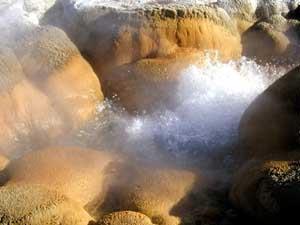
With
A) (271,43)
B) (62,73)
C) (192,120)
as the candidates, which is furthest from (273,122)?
(271,43)

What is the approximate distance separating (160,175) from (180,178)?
0.14m

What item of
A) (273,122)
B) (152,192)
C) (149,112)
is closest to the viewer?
(152,192)

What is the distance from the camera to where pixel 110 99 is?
4.73m

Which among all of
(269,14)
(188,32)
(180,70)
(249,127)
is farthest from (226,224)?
(269,14)

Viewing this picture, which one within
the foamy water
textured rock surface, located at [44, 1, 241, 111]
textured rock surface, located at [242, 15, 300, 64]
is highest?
textured rock surface, located at [44, 1, 241, 111]

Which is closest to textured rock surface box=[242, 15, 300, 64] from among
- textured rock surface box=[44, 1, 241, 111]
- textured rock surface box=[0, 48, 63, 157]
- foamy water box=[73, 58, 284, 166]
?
foamy water box=[73, 58, 284, 166]

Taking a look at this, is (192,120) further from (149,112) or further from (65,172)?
(65,172)

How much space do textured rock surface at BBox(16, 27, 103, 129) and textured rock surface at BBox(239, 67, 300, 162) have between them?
149 cm

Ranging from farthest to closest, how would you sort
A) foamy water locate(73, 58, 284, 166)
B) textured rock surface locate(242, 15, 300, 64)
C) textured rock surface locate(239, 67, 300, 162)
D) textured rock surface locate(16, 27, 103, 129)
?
textured rock surface locate(242, 15, 300, 64)
textured rock surface locate(16, 27, 103, 129)
foamy water locate(73, 58, 284, 166)
textured rock surface locate(239, 67, 300, 162)

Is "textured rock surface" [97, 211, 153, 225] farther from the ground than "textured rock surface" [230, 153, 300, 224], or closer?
closer

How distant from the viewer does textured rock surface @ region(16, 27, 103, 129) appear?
14.6 ft

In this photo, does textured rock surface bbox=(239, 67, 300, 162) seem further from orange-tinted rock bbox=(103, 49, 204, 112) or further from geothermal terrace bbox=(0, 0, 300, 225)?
orange-tinted rock bbox=(103, 49, 204, 112)

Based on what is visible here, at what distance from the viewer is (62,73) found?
454 cm

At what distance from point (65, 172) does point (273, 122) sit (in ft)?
4.97
